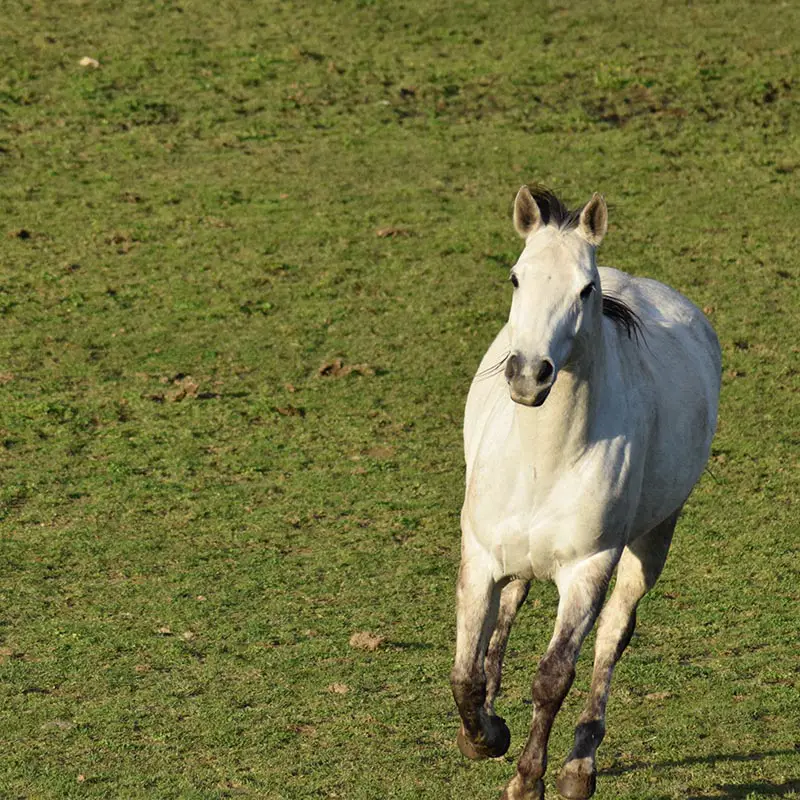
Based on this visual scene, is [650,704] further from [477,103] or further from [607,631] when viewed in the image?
[477,103]

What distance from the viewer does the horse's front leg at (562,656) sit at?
20.8ft

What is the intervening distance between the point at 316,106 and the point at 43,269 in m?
5.40

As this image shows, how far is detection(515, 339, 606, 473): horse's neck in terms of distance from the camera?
6.29 meters

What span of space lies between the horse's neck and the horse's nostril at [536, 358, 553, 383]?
61 cm

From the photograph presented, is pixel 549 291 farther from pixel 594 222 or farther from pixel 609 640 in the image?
pixel 609 640

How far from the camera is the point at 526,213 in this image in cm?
631

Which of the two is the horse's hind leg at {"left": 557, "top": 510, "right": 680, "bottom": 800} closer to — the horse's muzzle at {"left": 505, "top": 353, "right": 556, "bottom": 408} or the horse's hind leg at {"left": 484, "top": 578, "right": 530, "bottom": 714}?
the horse's hind leg at {"left": 484, "top": 578, "right": 530, "bottom": 714}

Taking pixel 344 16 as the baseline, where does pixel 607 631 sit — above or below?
below

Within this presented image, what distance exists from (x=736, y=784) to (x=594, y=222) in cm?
310

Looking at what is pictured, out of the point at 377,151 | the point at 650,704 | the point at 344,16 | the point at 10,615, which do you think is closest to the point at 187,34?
the point at 344,16

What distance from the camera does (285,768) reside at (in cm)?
774

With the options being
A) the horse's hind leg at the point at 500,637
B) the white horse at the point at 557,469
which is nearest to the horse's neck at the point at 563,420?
the white horse at the point at 557,469

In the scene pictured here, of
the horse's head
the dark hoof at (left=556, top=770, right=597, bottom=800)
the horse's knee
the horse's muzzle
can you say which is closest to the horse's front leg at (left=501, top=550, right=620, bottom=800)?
the horse's knee

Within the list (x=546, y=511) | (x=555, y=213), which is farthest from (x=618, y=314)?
(x=546, y=511)
